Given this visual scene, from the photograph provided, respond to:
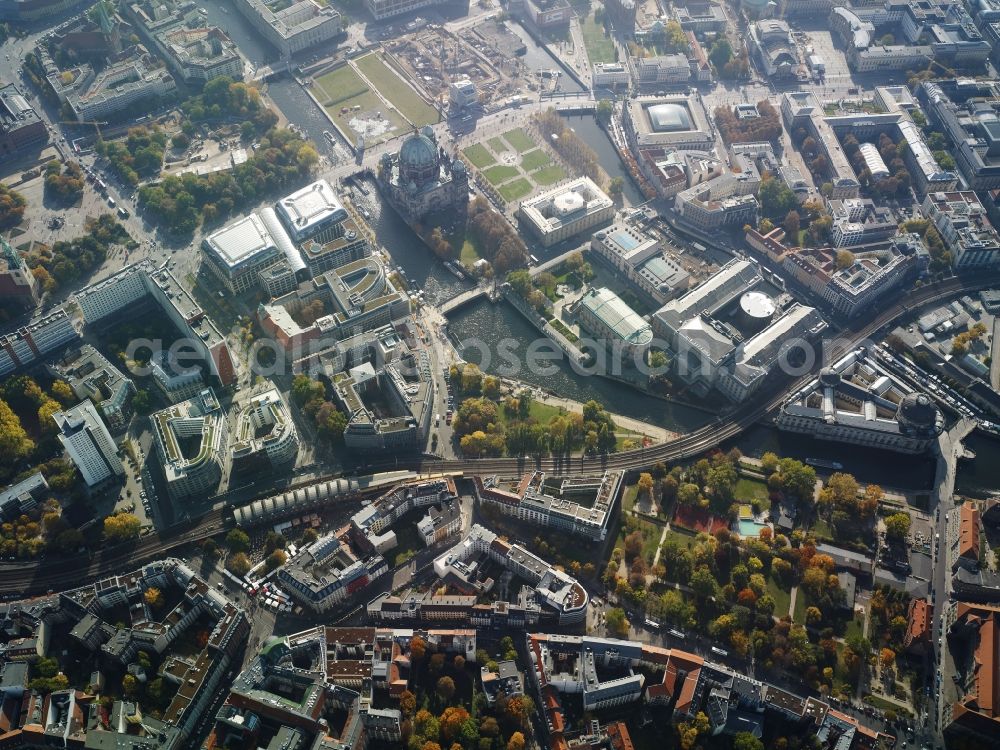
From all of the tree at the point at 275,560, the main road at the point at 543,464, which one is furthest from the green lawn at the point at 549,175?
the tree at the point at 275,560

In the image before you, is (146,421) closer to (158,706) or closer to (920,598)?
(158,706)

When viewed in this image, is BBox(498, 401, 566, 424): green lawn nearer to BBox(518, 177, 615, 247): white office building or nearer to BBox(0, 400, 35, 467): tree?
BBox(518, 177, 615, 247): white office building

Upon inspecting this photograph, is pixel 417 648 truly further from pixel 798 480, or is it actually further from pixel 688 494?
pixel 798 480

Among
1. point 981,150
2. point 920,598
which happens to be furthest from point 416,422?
point 981,150

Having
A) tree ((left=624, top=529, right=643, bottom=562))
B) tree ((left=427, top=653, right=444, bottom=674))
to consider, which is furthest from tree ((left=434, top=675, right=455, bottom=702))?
tree ((left=624, top=529, right=643, bottom=562))

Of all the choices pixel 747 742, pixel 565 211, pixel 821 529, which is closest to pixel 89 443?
pixel 565 211

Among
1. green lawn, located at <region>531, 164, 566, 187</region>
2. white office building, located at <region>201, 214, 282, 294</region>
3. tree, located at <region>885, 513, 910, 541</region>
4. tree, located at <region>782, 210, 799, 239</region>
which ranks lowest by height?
tree, located at <region>885, 513, 910, 541</region>

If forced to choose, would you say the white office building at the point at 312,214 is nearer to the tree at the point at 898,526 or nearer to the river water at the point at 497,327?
the river water at the point at 497,327
